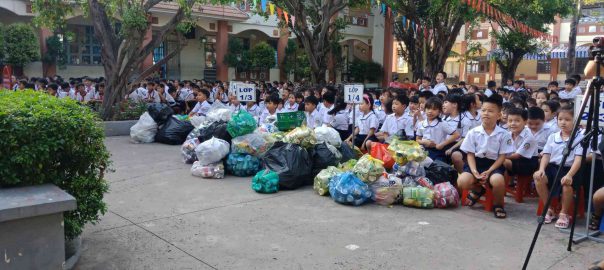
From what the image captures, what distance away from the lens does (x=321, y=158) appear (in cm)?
674

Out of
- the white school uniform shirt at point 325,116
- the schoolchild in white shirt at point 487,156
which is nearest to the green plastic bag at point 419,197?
the schoolchild in white shirt at point 487,156

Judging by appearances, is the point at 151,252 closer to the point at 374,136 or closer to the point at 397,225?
the point at 397,225

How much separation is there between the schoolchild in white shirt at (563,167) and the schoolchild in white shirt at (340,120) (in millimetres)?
3977

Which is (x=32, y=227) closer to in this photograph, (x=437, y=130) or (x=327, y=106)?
(x=437, y=130)

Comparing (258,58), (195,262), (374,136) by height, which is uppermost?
(258,58)

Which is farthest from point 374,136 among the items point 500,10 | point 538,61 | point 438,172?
point 538,61

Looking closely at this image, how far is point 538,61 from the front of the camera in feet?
116

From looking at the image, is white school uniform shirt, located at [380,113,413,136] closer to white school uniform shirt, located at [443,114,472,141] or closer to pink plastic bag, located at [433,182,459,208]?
white school uniform shirt, located at [443,114,472,141]

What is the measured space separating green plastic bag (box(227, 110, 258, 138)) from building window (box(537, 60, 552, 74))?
32.8 meters

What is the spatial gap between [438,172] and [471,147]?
0.54 metres

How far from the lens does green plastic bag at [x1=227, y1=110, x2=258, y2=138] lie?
729cm

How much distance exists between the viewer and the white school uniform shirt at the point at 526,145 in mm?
5852

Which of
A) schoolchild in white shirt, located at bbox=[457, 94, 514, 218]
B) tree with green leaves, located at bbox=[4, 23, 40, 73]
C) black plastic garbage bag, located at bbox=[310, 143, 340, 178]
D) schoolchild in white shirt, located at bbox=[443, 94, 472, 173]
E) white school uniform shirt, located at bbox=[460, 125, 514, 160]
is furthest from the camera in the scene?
tree with green leaves, located at bbox=[4, 23, 40, 73]

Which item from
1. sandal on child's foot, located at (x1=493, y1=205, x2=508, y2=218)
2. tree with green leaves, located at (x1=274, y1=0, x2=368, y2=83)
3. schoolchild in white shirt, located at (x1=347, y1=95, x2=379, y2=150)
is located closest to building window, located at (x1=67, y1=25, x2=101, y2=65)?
tree with green leaves, located at (x1=274, y1=0, x2=368, y2=83)
